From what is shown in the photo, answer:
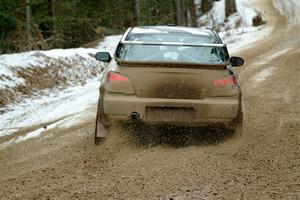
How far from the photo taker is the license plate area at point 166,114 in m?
7.31

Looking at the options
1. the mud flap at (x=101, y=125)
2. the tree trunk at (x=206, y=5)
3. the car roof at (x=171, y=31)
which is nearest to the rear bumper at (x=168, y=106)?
the mud flap at (x=101, y=125)

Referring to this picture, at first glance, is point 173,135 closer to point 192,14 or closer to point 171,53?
point 171,53

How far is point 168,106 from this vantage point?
287 inches

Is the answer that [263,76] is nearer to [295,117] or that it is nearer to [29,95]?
[295,117]

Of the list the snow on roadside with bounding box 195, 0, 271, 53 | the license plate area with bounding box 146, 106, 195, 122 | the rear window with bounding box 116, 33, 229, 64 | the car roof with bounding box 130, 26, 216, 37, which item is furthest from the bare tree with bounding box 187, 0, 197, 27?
the license plate area with bounding box 146, 106, 195, 122

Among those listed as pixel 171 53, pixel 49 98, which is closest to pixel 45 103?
pixel 49 98

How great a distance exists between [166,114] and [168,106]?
0.36ft

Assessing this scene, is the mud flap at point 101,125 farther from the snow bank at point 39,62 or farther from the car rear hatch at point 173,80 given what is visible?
the snow bank at point 39,62

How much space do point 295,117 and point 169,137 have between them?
9.84 ft

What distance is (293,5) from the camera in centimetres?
4256

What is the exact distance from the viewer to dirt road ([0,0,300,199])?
18.7 feet

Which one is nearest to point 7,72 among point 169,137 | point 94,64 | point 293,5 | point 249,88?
point 94,64

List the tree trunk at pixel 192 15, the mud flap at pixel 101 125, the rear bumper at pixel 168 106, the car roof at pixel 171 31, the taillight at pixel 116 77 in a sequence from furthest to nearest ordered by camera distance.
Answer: the tree trunk at pixel 192 15 < the car roof at pixel 171 31 < the mud flap at pixel 101 125 < the taillight at pixel 116 77 < the rear bumper at pixel 168 106

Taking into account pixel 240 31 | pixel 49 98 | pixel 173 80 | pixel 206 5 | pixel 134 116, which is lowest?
pixel 206 5
